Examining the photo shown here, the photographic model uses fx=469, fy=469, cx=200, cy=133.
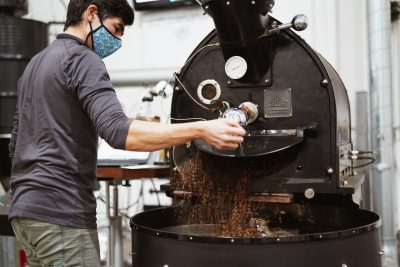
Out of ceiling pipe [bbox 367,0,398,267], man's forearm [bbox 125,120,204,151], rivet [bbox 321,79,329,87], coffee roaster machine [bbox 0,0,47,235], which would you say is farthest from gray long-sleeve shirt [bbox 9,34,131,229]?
coffee roaster machine [bbox 0,0,47,235]

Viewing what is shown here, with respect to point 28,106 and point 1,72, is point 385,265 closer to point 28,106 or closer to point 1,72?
point 28,106

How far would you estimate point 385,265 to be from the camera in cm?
219

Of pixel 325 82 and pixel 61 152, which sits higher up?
pixel 325 82

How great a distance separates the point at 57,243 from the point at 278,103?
68 cm

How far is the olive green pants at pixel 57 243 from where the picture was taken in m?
1.15

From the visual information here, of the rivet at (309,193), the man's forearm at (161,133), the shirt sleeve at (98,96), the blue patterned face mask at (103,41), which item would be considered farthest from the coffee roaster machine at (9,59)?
the rivet at (309,193)

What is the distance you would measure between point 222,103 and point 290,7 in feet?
4.69

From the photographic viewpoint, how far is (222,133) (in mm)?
1045

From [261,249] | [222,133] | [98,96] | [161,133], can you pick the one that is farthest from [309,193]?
[98,96]

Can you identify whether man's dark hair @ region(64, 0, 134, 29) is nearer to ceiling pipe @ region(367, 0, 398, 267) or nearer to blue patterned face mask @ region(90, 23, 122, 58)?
blue patterned face mask @ region(90, 23, 122, 58)

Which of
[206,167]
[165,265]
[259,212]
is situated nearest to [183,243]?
[165,265]

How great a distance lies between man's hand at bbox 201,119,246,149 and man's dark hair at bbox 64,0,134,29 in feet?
1.46

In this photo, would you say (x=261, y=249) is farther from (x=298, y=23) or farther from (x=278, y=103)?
(x=298, y=23)

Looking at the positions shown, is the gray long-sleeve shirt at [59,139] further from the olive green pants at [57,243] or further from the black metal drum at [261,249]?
the black metal drum at [261,249]
